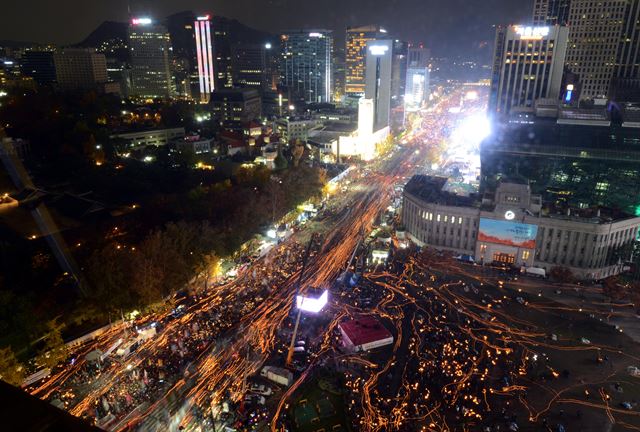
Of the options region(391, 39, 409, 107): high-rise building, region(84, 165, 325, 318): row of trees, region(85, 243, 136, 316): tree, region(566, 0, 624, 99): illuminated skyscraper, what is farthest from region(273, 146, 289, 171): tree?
region(566, 0, 624, 99): illuminated skyscraper

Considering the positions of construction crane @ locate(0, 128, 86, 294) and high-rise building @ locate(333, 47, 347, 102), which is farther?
high-rise building @ locate(333, 47, 347, 102)

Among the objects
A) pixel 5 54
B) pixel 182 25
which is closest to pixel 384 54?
pixel 182 25

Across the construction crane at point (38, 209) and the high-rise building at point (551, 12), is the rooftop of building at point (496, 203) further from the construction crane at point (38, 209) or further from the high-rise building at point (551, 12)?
the high-rise building at point (551, 12)

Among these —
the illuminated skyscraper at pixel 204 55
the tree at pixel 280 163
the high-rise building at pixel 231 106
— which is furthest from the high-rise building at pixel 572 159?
the illuminated skyscraper at pixel 204 55

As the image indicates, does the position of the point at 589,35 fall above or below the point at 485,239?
above

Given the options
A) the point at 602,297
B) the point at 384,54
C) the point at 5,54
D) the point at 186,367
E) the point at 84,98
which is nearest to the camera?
the point at 186,367

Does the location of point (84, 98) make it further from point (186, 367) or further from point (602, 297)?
point (602, 297)

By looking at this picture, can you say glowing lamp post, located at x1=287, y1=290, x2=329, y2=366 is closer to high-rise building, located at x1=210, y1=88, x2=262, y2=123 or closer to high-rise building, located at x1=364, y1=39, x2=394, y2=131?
high-rise building, located at x1=364, y1=39, x2=394, y2=131
